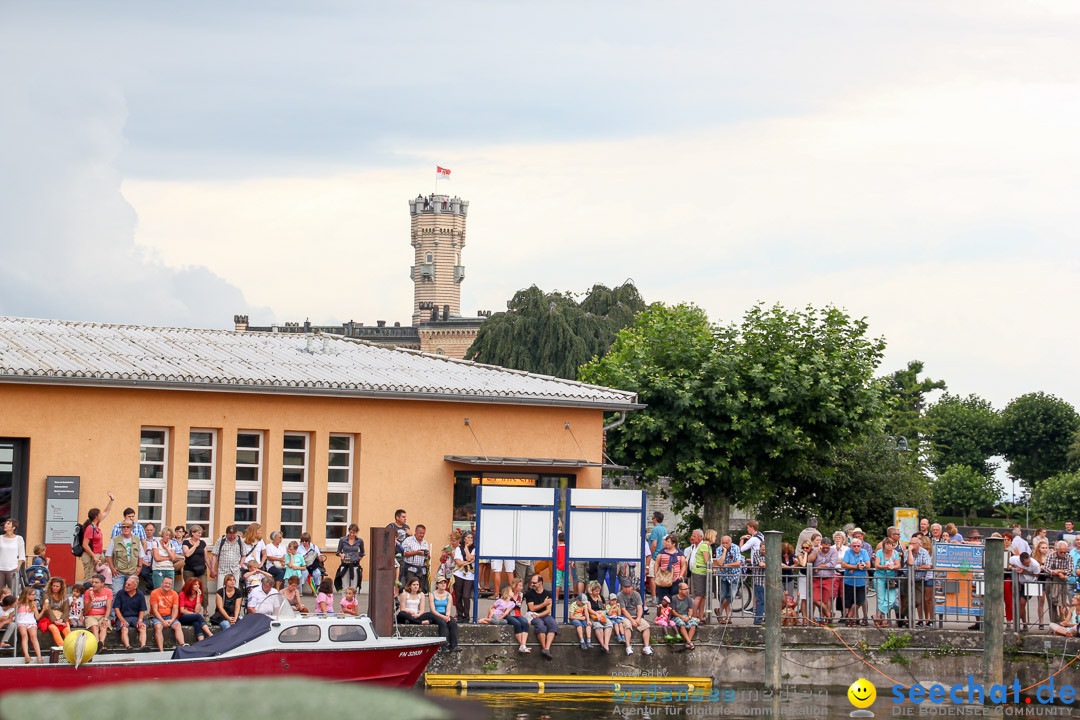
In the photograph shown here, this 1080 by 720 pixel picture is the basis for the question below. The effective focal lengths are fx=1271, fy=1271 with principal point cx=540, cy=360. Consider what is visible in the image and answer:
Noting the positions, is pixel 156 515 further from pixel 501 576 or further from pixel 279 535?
pixel 501 576

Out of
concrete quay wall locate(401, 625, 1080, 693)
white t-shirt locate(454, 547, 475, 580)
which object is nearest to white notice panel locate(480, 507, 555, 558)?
white t-shirt locate(454, 547, 475, 580)

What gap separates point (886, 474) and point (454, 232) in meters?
121

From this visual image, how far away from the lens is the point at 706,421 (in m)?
33.8

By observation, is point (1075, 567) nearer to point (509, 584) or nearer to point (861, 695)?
point (861, 695)

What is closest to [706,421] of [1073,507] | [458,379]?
[458,379]

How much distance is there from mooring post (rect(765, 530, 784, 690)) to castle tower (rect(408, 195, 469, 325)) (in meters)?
139

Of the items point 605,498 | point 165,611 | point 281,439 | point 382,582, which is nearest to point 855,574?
point 605,498

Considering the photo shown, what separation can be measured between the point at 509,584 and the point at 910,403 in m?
79.4

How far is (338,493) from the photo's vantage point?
83.1 feet

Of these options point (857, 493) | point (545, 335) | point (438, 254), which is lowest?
point (857, 493)

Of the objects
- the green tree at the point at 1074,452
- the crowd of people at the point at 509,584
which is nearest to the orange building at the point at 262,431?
the crowd of people at the point at 509,584

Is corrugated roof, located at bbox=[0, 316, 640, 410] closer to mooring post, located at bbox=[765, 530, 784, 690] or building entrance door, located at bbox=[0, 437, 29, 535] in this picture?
building entrance door, located at bbox=[0, 437, 29, 535]

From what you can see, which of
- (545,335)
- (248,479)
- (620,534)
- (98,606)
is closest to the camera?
(98,606)

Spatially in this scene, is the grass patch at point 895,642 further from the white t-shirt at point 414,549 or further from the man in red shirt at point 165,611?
the man in red shirt at point 165,611
